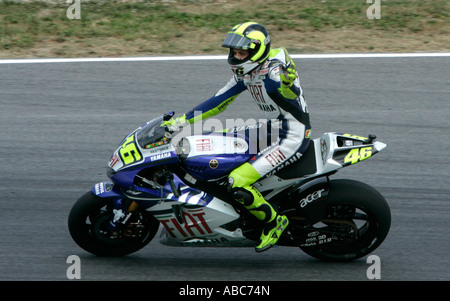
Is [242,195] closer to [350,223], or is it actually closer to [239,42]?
[350,223]

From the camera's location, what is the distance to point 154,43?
10.6 meters

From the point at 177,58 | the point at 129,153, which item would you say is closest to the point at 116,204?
the point at 129,153

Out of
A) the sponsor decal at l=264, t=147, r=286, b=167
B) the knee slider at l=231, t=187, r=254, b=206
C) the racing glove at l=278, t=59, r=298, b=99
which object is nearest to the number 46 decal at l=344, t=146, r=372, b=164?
the sponsor decal at l=264, t=147, r=286, b=167

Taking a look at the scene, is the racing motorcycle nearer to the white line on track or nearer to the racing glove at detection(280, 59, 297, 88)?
the racing glove at detection(280, 59, 297, 88)

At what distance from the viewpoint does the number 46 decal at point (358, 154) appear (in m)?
5.52

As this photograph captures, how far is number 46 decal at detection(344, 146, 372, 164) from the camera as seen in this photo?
5.52m

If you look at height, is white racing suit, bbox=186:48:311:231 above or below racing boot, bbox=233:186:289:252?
above

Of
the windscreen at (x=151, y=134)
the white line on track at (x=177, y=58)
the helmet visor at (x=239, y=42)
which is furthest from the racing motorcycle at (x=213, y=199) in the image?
the white line on track at (x=177, y=58)

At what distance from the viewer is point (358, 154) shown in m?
5.56

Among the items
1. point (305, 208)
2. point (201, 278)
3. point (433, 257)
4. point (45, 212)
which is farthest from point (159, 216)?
point (433, 257)

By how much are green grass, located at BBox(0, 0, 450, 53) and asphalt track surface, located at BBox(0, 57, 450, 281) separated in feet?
3.62

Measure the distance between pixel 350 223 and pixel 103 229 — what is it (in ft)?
6.41

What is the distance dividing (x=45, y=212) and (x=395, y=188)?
332 centimetres
